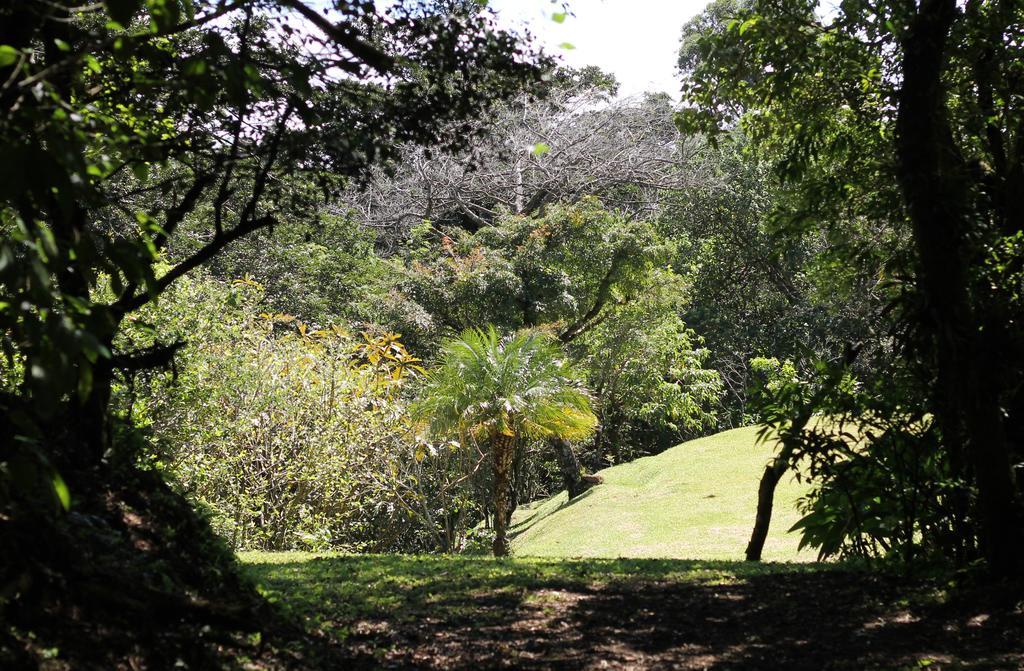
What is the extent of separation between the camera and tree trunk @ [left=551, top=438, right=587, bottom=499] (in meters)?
20.2

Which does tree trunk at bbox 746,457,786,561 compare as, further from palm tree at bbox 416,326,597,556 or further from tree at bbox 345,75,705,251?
tree at bbox 345,75,705,251

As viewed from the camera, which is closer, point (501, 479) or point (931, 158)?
point (931, 158)

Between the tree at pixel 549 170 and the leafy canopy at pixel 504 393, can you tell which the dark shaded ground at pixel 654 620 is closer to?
the leafy canopy at pixel 504 393

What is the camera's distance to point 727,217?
28.3 meters

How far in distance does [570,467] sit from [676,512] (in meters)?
4.87

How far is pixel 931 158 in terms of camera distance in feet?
16.5

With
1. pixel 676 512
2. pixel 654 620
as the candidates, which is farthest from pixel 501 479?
pixel 654 620

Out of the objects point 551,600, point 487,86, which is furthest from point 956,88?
point 551,600

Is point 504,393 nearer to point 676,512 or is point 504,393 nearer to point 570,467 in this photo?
point 676,512

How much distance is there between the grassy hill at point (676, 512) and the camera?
1386 centimetres

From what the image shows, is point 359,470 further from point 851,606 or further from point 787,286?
point 787,286

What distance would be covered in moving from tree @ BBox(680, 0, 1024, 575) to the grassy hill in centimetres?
571

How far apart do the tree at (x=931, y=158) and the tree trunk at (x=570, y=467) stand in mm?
11121

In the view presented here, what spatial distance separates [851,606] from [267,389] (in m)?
8.51
